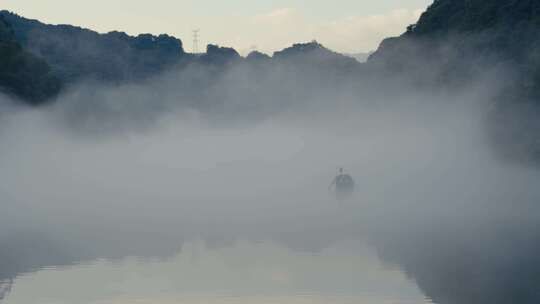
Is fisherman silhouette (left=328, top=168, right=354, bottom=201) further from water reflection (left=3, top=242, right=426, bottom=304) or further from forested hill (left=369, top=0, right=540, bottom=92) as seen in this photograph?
water reflection (left=3, top=242, right=426, bottom=304)

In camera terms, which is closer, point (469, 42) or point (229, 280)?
point (229, 280)

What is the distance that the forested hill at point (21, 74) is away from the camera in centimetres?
8831

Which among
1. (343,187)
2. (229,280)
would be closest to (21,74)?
(343,187)

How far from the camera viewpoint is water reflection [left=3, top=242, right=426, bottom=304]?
30156 mm

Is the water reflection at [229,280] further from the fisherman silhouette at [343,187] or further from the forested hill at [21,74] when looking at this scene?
the forested hill at [21,74]

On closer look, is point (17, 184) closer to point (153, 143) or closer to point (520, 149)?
point (520, 149)

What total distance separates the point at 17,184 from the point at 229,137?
83880mm

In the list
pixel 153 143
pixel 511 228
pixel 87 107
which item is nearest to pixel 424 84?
pixel 153 143

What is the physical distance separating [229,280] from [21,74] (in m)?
62.4

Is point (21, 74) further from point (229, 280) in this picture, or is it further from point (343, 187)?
point (229, 280)

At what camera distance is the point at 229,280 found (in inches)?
1312

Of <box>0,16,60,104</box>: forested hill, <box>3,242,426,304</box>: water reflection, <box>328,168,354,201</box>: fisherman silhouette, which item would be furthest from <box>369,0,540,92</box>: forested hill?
<box>3,242,426,304</box>: water reflection

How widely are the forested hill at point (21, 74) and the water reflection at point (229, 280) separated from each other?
173 ft

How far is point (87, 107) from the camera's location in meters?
146
